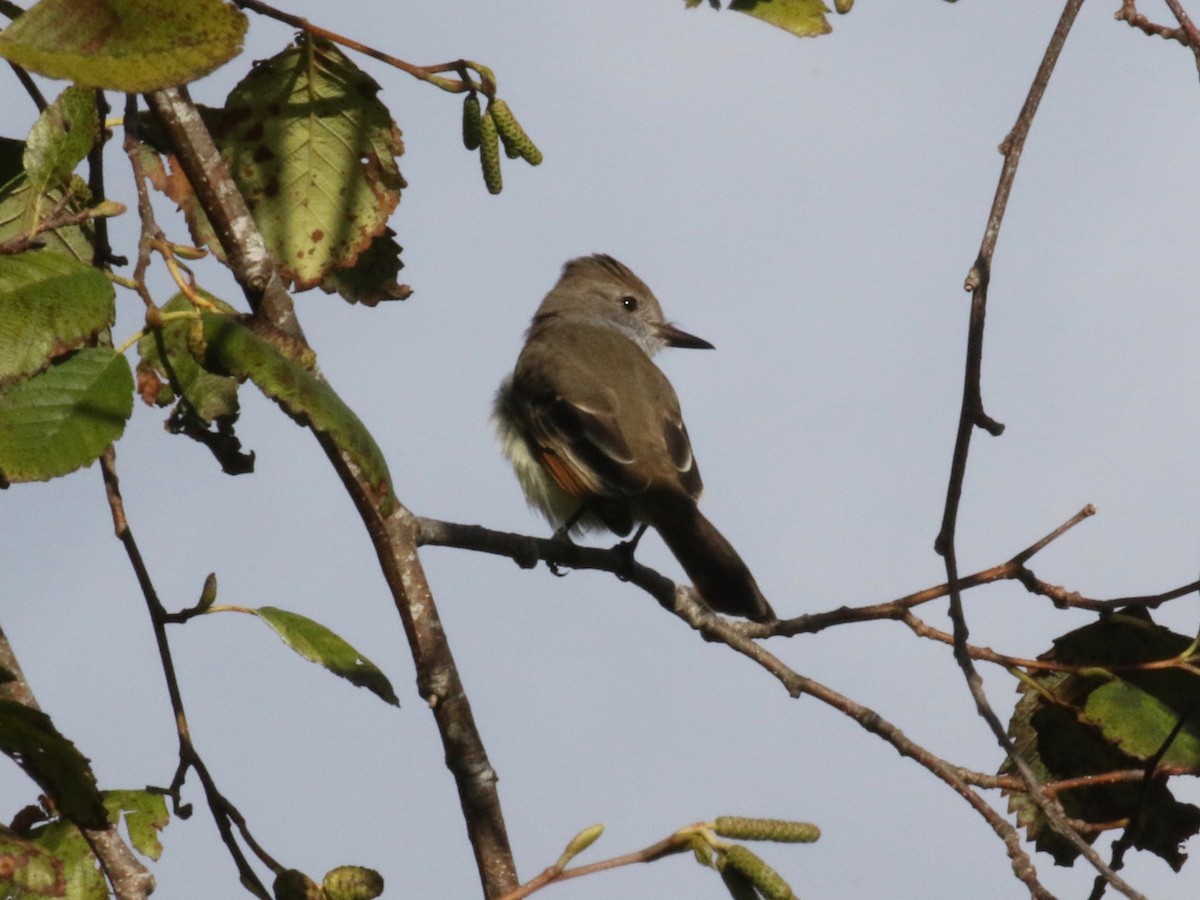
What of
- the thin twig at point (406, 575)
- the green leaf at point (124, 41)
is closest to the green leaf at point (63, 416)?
the green leaf at point (124, 41)

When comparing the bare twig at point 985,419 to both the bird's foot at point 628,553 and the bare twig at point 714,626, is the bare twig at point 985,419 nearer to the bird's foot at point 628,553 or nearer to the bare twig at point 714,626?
the bare twig at point 714,626

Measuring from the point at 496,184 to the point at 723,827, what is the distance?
2019 mm

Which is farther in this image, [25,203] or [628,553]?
[628,553]

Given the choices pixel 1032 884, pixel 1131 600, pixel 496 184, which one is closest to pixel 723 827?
pixel 1032 884

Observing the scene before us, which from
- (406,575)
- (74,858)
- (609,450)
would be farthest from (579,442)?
(74,858)

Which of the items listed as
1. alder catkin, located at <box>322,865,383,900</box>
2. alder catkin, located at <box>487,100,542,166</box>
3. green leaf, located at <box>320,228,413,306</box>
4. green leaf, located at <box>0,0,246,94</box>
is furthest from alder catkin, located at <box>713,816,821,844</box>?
green leaf, located at <box>320,228,413,306</box>

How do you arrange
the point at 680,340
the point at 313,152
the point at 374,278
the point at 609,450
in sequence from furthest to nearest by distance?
1. the point at 680,340
2. the point at 609,450
3. the point at 374,278
4. the point at 313,152

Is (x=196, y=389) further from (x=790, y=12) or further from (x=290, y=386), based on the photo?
(x=790, y=12)

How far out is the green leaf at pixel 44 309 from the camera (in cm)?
204

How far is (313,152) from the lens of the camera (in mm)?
3709

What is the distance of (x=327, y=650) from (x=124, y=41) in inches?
48.9

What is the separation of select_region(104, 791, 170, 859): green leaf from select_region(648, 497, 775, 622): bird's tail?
245 cm

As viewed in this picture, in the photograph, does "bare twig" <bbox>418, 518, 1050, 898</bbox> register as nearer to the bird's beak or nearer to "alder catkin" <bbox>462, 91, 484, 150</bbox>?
"alder catkin" <bbox>462, 91, 484, 150</bbox>

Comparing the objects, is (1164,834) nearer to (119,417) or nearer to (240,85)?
(119,417)
